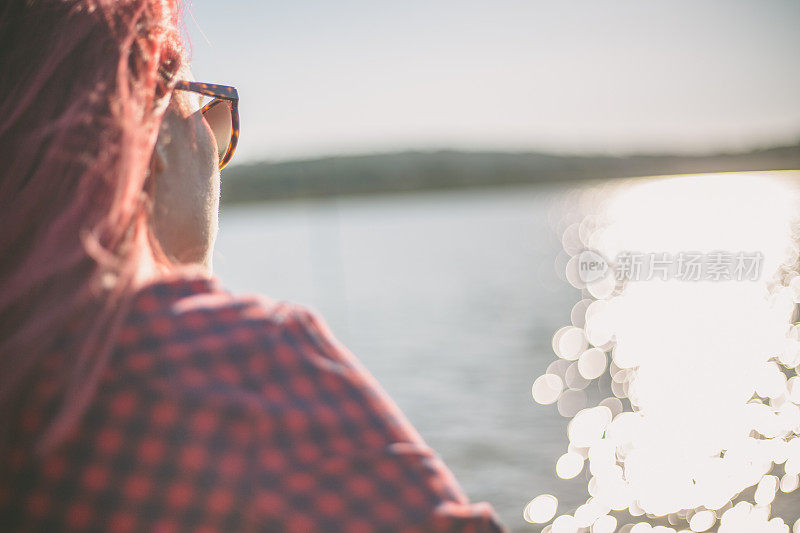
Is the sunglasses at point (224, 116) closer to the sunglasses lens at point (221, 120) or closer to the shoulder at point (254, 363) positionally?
the sunglasses lens at point (221, 120)

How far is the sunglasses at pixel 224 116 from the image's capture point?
3.59ft

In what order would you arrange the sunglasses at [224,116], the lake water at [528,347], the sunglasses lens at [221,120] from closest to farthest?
the sunglasses at [224,116], the sunglasses lens at [221,120], the lake water at [528,347]

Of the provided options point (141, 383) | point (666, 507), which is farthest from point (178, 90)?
point (666, 507)

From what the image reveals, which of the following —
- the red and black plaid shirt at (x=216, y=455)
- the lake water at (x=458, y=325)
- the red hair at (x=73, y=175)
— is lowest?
the lake water at (x=458, y=325)

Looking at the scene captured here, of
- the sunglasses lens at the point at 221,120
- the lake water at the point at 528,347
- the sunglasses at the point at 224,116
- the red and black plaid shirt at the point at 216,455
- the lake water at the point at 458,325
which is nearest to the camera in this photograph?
the red and black plaid shirt at the point at 216,455

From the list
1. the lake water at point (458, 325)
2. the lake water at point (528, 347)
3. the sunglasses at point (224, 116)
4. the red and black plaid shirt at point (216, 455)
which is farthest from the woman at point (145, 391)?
the lake water at point (528, 347)

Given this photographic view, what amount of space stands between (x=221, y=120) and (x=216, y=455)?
2.69ft

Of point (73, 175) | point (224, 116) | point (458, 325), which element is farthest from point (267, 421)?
point (458, 325)

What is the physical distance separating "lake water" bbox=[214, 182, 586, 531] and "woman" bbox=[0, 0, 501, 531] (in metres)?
0.44

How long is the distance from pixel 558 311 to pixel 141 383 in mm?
15821

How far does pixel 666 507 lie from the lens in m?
6.07

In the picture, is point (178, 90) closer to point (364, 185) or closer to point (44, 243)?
point (44, 243)

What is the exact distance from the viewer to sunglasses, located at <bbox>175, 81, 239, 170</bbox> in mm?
1094

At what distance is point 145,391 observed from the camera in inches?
24.2
